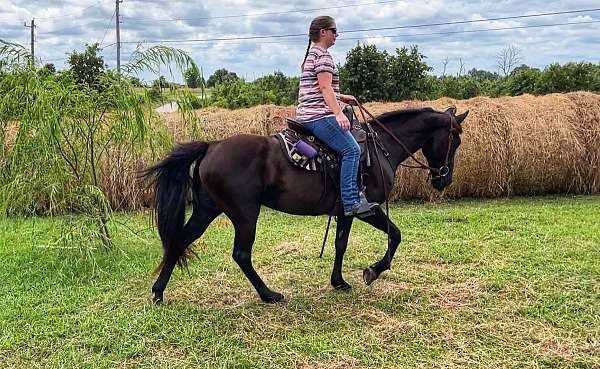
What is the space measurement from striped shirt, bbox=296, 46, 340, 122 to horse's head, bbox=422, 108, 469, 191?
1.15m

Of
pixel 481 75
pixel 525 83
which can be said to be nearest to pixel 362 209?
pixel 525 83

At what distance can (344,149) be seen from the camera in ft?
16.1

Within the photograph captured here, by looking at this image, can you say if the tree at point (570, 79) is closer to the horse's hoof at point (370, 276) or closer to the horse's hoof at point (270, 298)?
the horse's hoof at point (370, 276)

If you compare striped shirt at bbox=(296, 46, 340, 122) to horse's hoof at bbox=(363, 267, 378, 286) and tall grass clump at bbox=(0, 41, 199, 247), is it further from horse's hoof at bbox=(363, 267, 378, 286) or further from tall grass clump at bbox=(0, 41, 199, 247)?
tall grass clump at bbox=(0, 41, 199, 247)

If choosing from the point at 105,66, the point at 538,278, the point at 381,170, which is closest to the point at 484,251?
the point at 538,278

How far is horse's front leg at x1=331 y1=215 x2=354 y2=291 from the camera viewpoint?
5.30 metres

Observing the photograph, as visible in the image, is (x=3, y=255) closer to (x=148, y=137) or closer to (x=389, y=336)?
(x=148, y=137)

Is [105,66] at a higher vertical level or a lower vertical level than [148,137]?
higher

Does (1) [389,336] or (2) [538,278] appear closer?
(1) [389,336]

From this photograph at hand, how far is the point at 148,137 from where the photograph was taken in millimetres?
6551

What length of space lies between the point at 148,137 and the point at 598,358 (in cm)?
490

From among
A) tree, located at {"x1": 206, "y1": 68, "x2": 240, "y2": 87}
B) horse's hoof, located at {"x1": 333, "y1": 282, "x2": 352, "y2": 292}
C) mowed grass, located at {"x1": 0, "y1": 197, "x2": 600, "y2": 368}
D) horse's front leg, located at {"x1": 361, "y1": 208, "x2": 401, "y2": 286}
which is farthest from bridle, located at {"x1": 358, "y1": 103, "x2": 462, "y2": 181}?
tree, located at {"x1": 206, "y1": 68, "x2": 240, "y2": 87}

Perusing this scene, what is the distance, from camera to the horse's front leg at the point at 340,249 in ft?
17.4

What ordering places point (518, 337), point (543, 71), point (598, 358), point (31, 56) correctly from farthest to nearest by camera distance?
point (543, 71)
point (31, 56)
point (518, 337)
point (598, 358)
